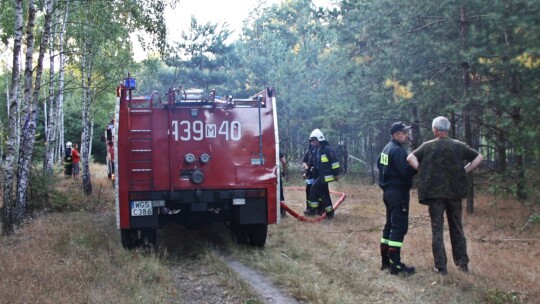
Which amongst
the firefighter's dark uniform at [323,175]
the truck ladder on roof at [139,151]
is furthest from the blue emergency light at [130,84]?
the firefighter's dark uniform at [323,175]

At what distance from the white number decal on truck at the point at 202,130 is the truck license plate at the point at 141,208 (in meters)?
1.08

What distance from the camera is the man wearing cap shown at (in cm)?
660

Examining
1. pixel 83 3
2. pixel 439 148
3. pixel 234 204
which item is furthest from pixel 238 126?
pixel 83 3

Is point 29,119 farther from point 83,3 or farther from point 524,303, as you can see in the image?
point 524,303

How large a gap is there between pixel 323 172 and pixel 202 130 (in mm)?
4122

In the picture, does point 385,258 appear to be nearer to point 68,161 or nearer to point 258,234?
point 258,234

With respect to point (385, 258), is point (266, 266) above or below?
below

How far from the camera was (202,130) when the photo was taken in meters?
8.16

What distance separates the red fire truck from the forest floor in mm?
658

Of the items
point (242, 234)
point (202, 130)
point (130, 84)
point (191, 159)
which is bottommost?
point (242, 234)

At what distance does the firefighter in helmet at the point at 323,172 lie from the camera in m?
11.5

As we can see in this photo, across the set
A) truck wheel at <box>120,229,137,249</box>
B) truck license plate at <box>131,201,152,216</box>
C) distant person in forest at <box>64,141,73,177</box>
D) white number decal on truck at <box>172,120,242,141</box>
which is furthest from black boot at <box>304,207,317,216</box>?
distant person in forest at <box>64,141,73,177</box>

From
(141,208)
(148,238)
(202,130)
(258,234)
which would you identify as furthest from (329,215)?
(141,208)

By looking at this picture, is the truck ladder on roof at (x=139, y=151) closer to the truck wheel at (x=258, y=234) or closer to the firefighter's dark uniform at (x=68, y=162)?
the truck wheel at (x=258, y=234)
